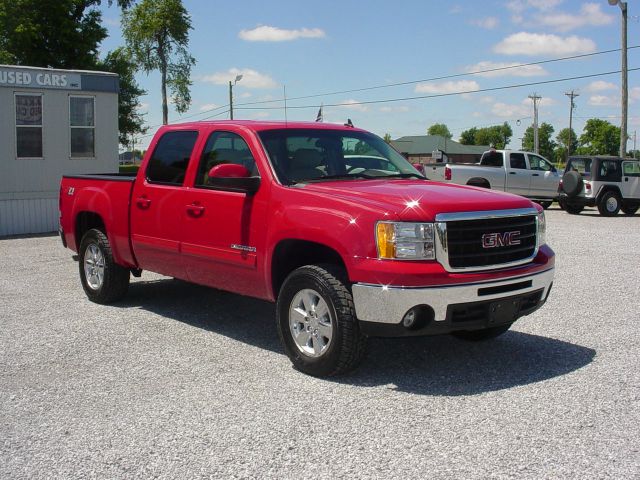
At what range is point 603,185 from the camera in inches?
882

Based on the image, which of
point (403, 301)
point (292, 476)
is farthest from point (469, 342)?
point (292, 476)

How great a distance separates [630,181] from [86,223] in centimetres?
1913

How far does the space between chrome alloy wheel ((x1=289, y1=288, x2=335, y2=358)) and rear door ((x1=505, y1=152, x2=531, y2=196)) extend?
65.6 feet

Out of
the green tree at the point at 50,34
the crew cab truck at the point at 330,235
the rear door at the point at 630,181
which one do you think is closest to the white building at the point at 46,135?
the crew cab truck at the point at 330,235

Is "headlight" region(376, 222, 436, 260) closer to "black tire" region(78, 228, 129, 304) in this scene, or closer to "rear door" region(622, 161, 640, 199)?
"black tire" region(78, 228, 129, 304)

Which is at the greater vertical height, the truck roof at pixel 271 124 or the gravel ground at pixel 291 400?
the truck roof at pixel 271 124

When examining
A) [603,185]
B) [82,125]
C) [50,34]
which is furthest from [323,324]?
[50,34]

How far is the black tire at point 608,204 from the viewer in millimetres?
22328

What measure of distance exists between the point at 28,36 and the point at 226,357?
1584 inches

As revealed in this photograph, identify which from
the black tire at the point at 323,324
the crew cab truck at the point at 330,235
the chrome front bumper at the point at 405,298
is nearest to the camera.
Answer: the chrome front bumper at the point at 405,298

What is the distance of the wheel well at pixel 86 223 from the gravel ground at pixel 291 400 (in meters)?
1.02

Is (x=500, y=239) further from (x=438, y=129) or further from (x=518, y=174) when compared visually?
(x=438, y=129)

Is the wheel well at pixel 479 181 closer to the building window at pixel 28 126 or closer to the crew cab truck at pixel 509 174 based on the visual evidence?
the crew cab truck at pixel 509 174

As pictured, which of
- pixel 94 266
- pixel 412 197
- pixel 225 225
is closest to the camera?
pixel 412 197
